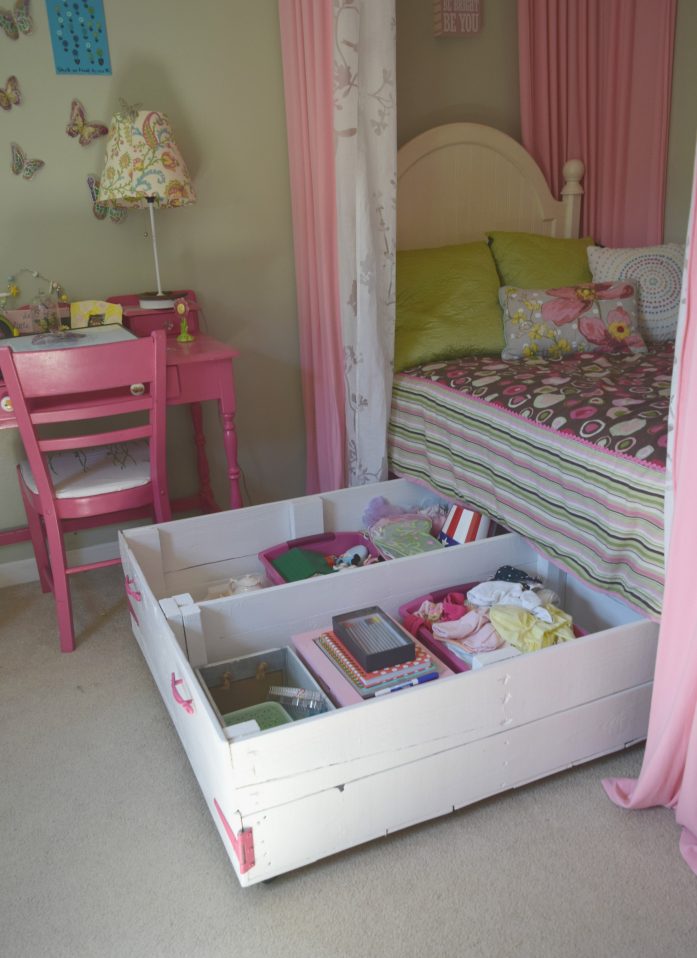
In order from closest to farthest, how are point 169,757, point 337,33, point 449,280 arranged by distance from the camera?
point 169,757 < point 337,33 < point 449,280

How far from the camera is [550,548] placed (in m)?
1.84

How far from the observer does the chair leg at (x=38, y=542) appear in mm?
2325

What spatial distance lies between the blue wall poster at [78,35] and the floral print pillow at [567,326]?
4.70 ft

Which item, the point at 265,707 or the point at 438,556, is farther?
the point at 438,556

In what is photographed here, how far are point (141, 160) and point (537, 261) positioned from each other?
1.32 m

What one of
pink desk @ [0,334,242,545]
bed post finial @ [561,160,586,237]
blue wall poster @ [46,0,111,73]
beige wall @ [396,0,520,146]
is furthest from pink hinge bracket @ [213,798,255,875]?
bed post finial @ [561,160,586,237]

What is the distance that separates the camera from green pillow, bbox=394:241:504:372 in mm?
2502

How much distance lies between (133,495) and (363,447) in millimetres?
713

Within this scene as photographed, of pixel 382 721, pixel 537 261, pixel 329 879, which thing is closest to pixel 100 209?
pixel 537 261

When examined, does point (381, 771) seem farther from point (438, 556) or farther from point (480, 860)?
point (438, 556)

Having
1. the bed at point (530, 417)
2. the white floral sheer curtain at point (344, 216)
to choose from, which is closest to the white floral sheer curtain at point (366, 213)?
the white floral sheer curtain at point (344, 216)

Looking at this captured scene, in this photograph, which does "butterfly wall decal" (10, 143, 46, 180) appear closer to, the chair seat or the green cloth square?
the chair seat

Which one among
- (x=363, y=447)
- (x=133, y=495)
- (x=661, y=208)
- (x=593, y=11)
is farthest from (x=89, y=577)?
(x=593, y=11)

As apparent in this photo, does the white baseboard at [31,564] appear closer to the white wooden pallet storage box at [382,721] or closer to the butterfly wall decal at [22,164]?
the white wooden pallet storage box at [382,721]
